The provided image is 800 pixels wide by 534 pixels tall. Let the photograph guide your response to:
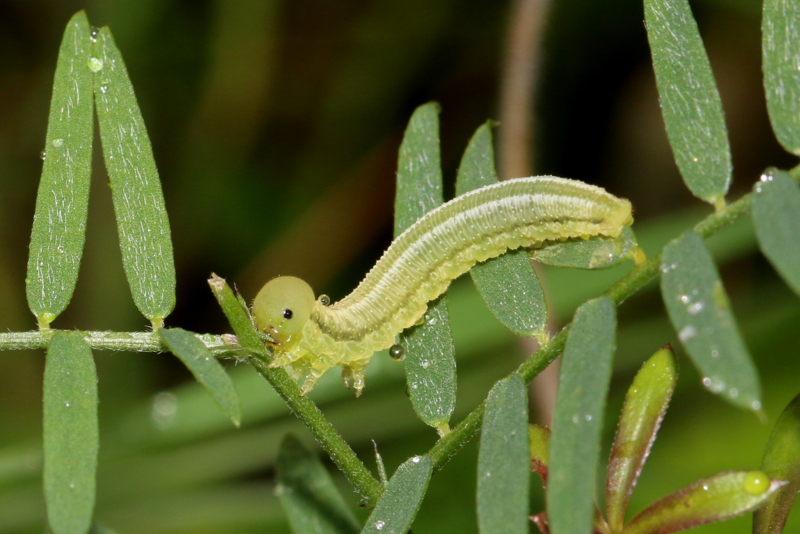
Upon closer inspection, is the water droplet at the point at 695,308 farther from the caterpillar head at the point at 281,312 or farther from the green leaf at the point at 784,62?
the caterpillar head at the point at 281,312

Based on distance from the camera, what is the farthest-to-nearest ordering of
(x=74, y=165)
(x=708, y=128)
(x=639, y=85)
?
(x=639, y=85), (x=74, y=165), (x=708, y=128)

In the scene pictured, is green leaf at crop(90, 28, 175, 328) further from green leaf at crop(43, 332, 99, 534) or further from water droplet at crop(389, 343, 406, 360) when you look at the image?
water droplet at crop(389, 343, 406, 360)

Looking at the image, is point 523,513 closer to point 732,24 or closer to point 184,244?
point 184,244

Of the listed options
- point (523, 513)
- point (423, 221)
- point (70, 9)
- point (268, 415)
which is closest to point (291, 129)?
point (70, 9)

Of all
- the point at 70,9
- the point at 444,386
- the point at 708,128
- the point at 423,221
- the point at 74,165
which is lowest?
the point at 444,386

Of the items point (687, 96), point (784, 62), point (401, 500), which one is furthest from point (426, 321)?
point (784, 62)

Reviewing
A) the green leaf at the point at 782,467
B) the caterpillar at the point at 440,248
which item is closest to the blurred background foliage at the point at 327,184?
the caterpillar at the point at 440,248

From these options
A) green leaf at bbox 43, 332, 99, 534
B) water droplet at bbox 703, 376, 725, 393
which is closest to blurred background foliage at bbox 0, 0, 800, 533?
green leaf at bbox 43, 332, 99, 534
